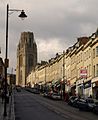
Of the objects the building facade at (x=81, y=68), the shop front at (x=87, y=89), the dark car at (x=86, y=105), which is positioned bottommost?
the dark car at (x=86, y=105)

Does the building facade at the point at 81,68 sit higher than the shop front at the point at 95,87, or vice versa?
the building facade at the point at 81,68

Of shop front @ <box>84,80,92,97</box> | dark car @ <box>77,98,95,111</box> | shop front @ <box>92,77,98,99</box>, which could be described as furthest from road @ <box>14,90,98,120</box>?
shop front @ <box>84,80,92,97</box>

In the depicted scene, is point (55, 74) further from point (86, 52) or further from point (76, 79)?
point (86, 52)

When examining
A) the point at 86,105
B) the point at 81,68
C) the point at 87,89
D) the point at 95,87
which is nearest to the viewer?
the point at 86,105

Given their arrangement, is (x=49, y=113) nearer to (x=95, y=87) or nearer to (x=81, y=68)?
(x=95, y=87)

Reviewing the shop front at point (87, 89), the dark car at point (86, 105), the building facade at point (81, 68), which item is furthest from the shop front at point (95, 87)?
the dark car at point (86, 105)

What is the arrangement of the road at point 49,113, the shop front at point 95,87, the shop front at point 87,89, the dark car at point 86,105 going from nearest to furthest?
1. the road at point 49,113
2. the dark car at point 86,105
3. the shop front at point 95,87
4. the shop front at point 87,89

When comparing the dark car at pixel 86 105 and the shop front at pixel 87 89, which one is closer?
the dark car at pixel 86 105

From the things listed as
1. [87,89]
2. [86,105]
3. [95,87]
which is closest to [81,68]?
[87,89]

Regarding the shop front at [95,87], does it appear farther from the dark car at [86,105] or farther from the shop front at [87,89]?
the dark car at [86,105]

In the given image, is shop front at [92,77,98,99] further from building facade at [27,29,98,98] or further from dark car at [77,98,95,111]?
dark car at [77,98,95,111]

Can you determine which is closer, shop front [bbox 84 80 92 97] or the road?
the road

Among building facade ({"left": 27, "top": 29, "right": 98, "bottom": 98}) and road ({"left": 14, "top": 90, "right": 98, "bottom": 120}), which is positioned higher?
building facade ({"left": 27, "top": 29, "right": 98, "bottom": 98})

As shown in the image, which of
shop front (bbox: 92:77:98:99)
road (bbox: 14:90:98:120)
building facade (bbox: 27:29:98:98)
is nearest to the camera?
road (bbox: 14:90:98:120)
